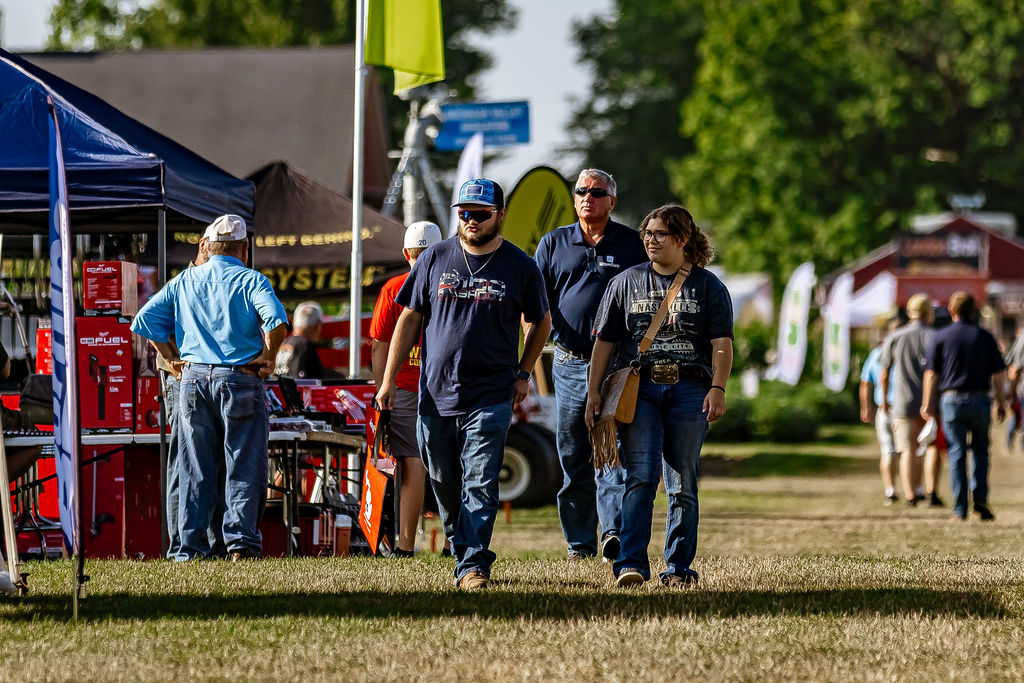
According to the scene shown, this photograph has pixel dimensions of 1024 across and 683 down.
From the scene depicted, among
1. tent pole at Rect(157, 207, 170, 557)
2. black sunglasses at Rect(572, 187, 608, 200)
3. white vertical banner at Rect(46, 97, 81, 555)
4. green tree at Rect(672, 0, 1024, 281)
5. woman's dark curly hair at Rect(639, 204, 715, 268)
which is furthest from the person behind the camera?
green tree at Rect(672, 0, 1024, 281)

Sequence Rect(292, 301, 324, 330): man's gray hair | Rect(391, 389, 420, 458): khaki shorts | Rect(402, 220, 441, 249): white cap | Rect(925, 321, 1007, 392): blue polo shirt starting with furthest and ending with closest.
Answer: Rect(925, 321, 1007, 392): blue polo shirt → Rect(292, 301, 324, 330): man's gray hair → Rect(391, 389, 420, 458): khaki shorts → Rect(402, 220, 441, 249): white cap

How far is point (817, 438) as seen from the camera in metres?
30.5

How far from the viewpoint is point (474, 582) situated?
25.1 feet

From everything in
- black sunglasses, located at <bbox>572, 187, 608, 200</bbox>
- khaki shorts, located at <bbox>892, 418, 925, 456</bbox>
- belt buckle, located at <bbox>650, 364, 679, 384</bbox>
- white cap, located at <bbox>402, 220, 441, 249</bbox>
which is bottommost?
khaki shorts, located at <bbox>892, 418, 925, 456</bbox>

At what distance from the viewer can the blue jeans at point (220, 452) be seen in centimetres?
939

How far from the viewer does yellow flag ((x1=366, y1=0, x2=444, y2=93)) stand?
12875 millimetres

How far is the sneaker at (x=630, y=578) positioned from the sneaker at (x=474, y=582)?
64cm

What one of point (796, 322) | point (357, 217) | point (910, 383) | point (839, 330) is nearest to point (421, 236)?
point (357, 217)

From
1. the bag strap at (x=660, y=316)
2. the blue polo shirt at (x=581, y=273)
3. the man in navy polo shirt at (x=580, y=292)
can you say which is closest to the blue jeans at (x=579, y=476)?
the man in navy polo shirt at (x=580, y=292)

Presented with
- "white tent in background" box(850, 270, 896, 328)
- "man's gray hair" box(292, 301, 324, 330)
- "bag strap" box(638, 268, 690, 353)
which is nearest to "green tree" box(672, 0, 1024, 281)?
"white tent in background" box(850, 270, 896, 328)

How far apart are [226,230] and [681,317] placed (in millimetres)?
3096

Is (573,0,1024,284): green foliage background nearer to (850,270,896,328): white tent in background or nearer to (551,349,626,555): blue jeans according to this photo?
(850,270,896,328): white tent in background

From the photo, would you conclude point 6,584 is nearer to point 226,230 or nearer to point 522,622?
point 522,622

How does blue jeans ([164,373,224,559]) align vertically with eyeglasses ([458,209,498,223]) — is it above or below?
below
